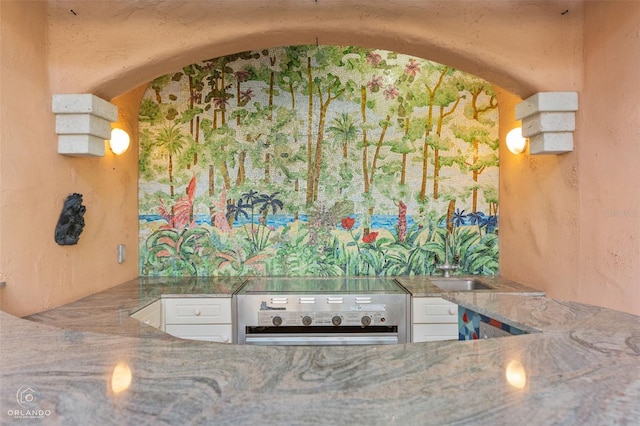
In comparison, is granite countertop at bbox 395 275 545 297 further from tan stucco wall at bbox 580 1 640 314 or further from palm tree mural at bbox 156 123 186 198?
palm tree mural at bbox 156 123 186 198

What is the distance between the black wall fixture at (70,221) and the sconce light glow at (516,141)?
2.99 meters

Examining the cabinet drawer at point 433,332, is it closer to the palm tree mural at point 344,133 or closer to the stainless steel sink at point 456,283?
the stainless steel sink at point 456,283

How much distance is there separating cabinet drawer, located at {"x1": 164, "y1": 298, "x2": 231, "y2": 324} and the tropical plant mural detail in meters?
0.62

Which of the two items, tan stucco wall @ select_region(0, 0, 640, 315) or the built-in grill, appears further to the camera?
the built-in grill

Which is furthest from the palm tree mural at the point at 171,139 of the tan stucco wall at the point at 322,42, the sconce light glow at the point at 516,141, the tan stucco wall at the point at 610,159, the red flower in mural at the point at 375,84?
the tan stucco wall at the point at 610,159

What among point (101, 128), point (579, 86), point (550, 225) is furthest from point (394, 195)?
point (101, 128)

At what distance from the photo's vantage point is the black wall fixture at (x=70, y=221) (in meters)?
2.19

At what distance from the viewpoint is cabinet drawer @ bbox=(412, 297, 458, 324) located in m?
2.54

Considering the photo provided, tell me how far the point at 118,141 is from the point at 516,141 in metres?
2.93

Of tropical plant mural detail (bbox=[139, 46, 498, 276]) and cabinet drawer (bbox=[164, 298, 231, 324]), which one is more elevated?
tropical plant mural detail (bbox=[139, 46, 498, 276])

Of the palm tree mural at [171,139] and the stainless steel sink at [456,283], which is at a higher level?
the palm tree mural at [171,139]

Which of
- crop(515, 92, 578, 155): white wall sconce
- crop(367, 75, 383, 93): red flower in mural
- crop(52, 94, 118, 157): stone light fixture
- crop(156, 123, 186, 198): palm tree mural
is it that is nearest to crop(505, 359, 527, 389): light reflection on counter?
Result: crop(515, 92, 578, 155): white wall sconce

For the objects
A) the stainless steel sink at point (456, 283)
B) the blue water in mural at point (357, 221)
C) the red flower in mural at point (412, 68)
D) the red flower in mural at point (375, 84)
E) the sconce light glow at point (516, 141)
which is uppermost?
the red flower in mural at point (412, 68)

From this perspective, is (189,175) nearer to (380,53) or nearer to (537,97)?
(380,53)
